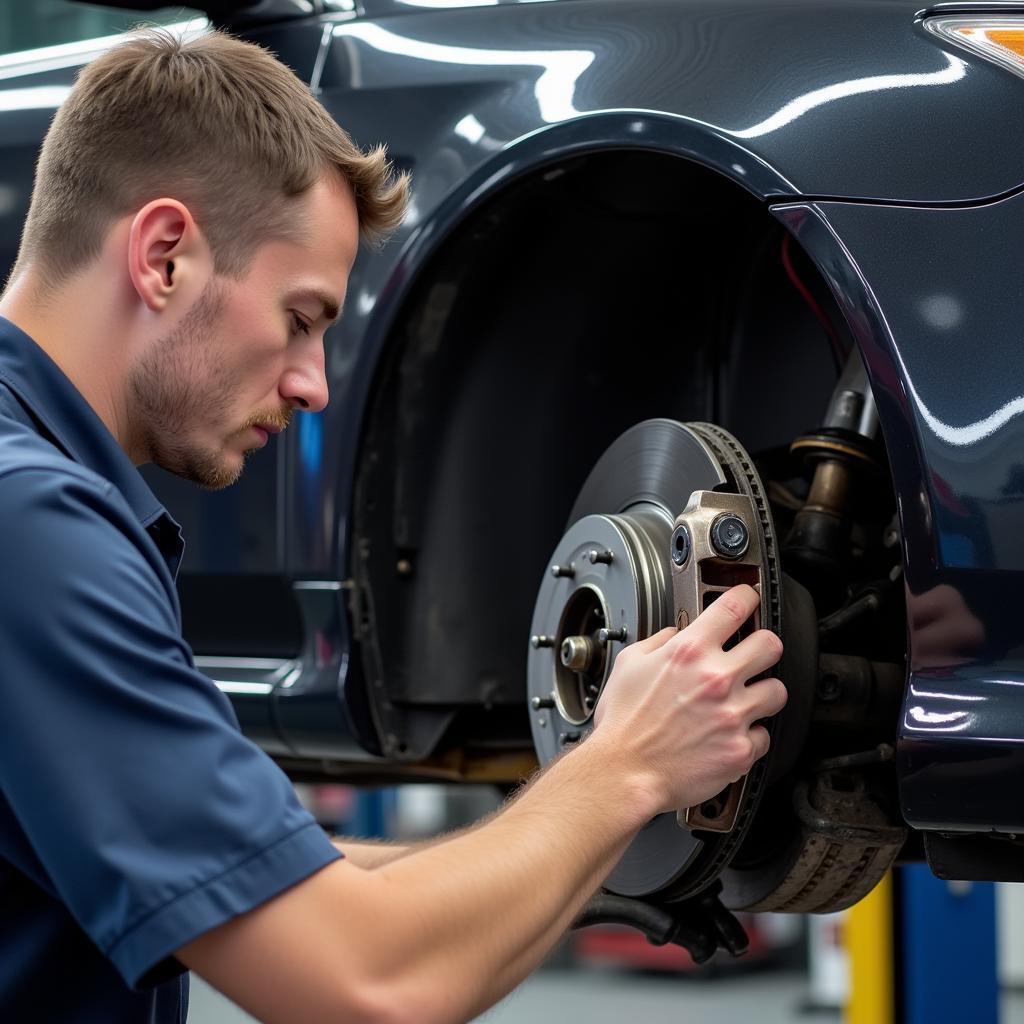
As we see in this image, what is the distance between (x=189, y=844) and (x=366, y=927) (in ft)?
0.29

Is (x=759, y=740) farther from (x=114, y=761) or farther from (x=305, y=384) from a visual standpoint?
(x=114, y=761)

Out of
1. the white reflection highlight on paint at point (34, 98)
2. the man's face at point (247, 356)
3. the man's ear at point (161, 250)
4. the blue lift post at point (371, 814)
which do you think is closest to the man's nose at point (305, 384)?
the man's face at point (247, 356)

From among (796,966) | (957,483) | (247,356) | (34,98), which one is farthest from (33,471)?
(796,966)

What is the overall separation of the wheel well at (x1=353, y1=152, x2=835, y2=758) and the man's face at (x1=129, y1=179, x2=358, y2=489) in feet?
1.42

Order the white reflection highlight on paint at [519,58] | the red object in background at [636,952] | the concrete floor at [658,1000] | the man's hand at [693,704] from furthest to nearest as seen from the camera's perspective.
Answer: the red object in background at [636,952], the concrete floor at [658,1000], the white reflection highlight on paint at [519,58], the man's hand at [693,704]

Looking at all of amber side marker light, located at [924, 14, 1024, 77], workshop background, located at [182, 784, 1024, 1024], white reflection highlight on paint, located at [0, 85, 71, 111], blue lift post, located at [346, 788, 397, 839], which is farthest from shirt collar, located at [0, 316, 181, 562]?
blue lift post, located at [346, 788, 397, 839]

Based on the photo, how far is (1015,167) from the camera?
1.01m

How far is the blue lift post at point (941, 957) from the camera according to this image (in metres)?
2.01

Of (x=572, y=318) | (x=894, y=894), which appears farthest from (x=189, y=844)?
(x=894, y=894)

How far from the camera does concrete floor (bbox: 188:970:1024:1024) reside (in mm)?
4699

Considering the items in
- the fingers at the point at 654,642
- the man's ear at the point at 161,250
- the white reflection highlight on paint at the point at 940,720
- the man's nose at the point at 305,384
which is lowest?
the white reflection highlight on paint at the point at 940,720

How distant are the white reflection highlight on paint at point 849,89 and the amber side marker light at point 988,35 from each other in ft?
0.06

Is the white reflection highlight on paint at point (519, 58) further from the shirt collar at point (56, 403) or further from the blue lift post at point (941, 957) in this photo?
the blue lift post at point (941, 957)

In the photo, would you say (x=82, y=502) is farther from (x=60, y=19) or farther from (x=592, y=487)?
(x=60, y=19)
